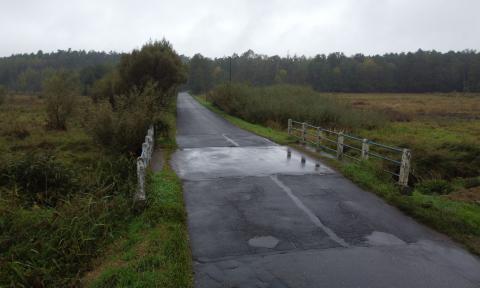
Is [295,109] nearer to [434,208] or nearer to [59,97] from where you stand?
[59,97]

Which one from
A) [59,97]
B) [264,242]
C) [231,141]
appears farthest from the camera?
[59,97]

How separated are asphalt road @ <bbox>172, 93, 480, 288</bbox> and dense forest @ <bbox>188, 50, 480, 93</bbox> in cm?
9168

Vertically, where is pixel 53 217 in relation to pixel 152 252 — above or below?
below

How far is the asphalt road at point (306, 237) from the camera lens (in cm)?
502

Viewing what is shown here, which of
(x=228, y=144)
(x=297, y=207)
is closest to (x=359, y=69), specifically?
(x=228, y=144)

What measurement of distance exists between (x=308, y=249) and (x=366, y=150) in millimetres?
6089

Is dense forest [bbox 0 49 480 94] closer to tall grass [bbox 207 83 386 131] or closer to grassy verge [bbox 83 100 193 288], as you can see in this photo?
tall grass [bbox 207 83 386 131]

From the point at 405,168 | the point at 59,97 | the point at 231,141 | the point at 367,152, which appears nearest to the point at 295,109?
the point at 231,141

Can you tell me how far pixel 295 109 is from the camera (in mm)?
26109

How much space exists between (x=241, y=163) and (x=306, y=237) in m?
5.69

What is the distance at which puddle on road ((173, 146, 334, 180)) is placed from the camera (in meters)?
10.6

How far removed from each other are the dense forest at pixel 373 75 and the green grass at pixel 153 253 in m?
94.0

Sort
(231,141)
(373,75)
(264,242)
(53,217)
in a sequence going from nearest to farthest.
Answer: (264,242)
(53,217)
(231,141)
(373,75)

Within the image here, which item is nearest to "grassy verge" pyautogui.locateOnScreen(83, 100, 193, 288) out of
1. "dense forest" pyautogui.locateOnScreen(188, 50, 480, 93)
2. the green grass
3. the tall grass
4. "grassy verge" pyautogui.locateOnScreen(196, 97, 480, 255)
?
the green grass
